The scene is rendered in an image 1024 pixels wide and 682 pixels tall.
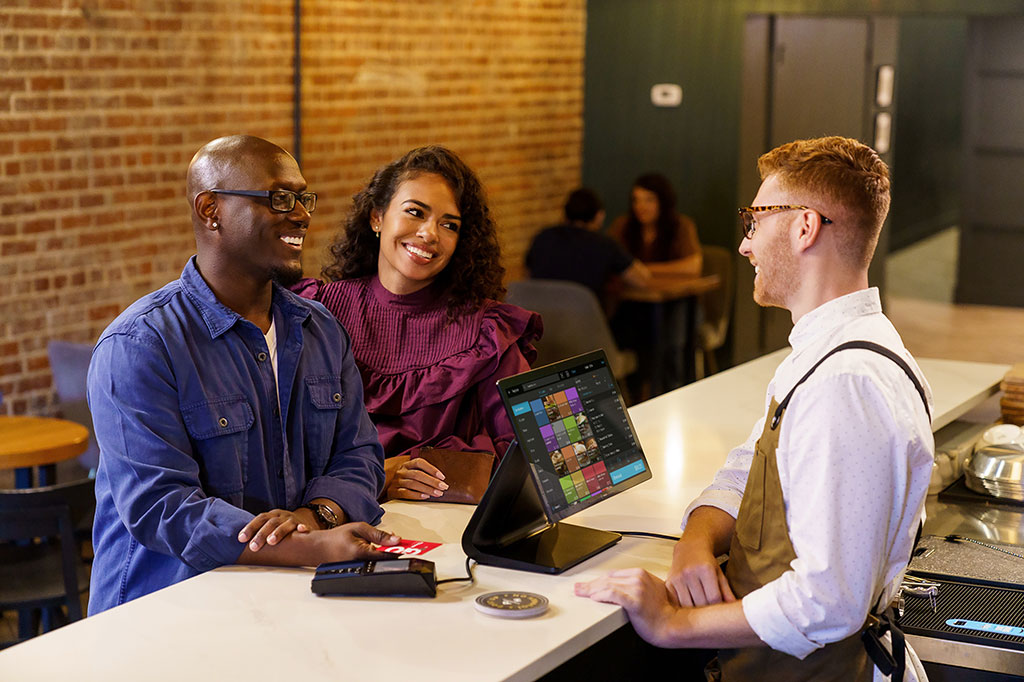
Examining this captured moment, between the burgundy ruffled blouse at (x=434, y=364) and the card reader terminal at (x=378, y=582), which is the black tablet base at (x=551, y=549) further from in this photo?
the burgundy ruffled blouse at (x=434, y=364)

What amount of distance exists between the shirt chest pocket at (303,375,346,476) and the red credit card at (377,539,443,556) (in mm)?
239

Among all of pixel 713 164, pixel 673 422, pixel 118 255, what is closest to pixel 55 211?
pixel 118 255

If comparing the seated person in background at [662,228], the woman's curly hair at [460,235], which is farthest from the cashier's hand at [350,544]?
the seated person in background at [662,228]

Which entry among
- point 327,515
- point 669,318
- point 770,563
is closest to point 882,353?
point 770,563

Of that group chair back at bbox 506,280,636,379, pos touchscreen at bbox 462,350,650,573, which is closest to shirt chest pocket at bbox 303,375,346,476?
pos touchscreen at bbox 462,350,650,573

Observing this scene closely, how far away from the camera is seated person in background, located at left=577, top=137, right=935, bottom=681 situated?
1732mm

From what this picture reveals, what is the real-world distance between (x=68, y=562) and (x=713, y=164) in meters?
5.03

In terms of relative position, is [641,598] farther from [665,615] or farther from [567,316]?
[567,316]

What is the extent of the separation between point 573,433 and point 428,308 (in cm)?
90

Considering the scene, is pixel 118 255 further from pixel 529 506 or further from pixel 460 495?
pixel 529 506

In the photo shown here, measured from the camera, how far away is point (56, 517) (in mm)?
3434

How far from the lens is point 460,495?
254 centimetres

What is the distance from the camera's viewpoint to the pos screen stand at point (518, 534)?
2094 millimetres

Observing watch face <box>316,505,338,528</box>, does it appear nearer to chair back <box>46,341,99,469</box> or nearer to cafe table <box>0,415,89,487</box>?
cafe table <box>0,415,89,487</box>
